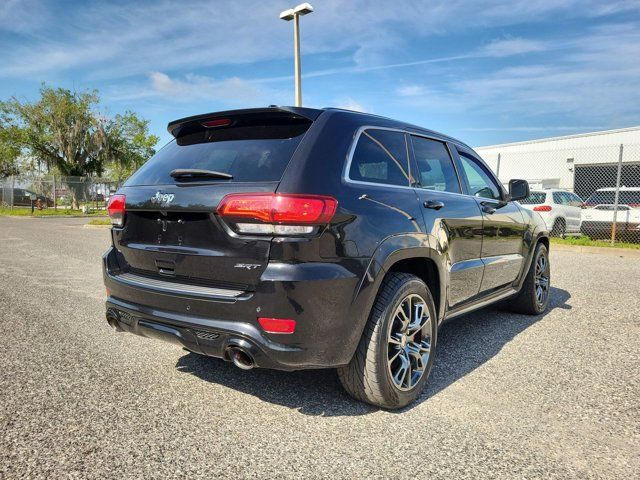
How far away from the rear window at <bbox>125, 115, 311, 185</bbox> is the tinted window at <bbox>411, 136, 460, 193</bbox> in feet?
3.54

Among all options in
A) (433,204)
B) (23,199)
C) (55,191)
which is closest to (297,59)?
(433,204)

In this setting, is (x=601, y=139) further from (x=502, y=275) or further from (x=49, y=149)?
(x=49, y=149)

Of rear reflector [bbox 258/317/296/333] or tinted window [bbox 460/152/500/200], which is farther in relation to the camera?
tinted window [bbox 460/152/500/200]

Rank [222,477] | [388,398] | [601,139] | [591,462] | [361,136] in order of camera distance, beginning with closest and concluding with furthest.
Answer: [222,477]
[591,462]
[388,398]
[361,136]
[601,139]

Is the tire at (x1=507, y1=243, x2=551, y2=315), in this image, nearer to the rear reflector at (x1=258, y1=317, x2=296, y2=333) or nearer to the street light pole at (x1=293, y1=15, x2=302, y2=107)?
the rear reflector at (x1=258, y1=317, x2=296, y2=333)

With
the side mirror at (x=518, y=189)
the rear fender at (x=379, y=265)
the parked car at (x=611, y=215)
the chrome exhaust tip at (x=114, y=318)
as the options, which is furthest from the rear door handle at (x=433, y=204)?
the parked car at (x=611, y=215)

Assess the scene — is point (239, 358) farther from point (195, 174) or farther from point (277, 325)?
point (195, 174)

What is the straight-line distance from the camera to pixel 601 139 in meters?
29.8

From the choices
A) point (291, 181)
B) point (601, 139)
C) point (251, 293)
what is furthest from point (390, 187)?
point (601, 139)

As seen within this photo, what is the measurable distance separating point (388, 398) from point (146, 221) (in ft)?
5.83

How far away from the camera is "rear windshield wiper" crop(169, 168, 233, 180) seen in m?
2.69

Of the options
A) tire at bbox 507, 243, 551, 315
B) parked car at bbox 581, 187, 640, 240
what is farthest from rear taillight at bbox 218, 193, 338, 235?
parked car at bbox 581, 187, 640, 240

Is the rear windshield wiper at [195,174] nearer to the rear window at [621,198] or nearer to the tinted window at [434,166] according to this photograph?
the tinted window at [434,166]

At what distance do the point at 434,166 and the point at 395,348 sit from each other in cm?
150
